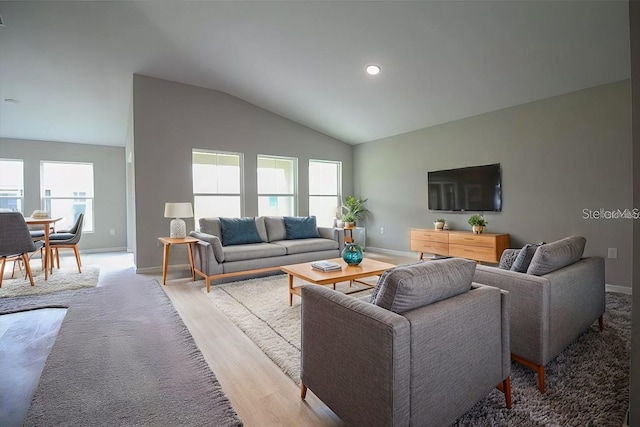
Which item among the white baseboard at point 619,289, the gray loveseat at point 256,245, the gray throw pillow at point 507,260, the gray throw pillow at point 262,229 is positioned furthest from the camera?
the gray throw pillow at point 262,229

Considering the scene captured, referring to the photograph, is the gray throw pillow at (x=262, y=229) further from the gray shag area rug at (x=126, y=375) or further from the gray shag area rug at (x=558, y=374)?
the gray shag area rug at (x=126, y=375)

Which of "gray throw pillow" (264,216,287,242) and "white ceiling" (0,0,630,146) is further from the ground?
"white ceiling" (0,0,630,146)

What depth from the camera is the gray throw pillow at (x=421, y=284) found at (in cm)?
131

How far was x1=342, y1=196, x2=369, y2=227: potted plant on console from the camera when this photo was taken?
673 centimetres

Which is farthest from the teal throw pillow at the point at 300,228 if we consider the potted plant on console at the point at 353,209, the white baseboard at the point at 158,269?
the white baseboard at the point at 158,269

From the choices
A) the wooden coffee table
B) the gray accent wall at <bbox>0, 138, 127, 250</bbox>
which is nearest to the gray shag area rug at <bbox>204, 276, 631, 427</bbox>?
the wooden coffee table

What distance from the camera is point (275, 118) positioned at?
20.0 ft

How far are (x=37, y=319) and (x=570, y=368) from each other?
14.2 ft

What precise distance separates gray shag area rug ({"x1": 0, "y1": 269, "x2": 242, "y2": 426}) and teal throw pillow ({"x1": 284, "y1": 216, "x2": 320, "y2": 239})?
2308 millimetres

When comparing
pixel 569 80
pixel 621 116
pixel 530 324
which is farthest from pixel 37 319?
pixel 621 116

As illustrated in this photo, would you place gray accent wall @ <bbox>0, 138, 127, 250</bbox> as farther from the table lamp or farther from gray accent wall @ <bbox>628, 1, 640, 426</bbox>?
gray accent wall @ <bbox>628, 1, 640, 426</bbox>

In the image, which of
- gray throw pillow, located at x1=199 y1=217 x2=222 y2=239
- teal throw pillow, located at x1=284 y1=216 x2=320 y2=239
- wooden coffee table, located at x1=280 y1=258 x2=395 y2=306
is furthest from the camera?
teal throw pillow, located at x1=284 y1=216 x2=320 y2=239

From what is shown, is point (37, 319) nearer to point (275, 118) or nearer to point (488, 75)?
point (275, 118)

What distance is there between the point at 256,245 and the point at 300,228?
885 mm
